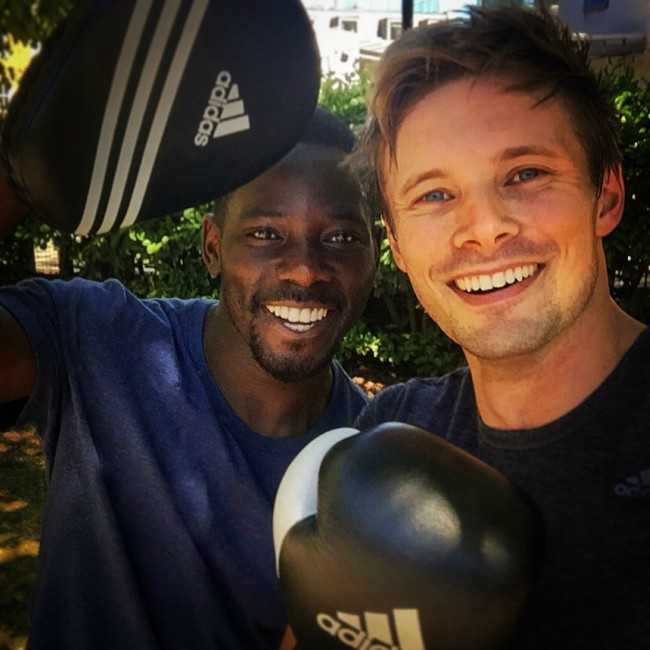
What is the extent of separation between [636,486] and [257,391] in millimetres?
902

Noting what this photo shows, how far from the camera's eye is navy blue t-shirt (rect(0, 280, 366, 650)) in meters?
1.70

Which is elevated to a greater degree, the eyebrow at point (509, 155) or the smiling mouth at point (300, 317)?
the eyebrow at point (509, 155)

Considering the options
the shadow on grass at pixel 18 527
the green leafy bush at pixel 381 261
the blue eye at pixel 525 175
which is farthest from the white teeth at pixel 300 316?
the green leafy bush at pixel 381 261

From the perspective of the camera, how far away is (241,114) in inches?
50.9

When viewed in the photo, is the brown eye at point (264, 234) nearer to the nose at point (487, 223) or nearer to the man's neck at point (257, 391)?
the man's neck at point (257, 391)

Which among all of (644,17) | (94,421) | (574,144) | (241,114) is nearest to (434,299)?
(574,144)

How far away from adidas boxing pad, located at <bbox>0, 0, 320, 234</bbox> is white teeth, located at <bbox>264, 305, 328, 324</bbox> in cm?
59

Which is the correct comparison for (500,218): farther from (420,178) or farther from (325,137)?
(325,137)

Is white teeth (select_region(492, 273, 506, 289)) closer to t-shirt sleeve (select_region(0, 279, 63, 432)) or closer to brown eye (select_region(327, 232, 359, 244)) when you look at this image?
brown eye (select_region(327, 232, 359, 244))

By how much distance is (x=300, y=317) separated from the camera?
1.91 metres

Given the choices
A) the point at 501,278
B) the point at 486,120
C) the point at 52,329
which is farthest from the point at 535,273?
the point at 52,329

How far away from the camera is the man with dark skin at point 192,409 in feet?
5.58

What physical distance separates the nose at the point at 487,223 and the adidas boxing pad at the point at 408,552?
384 millimetres

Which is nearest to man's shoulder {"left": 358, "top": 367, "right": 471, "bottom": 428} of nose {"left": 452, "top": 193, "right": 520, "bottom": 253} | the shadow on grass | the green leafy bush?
nose {"left": 452, "top": 193, "right": 520, "bottom": 253}
